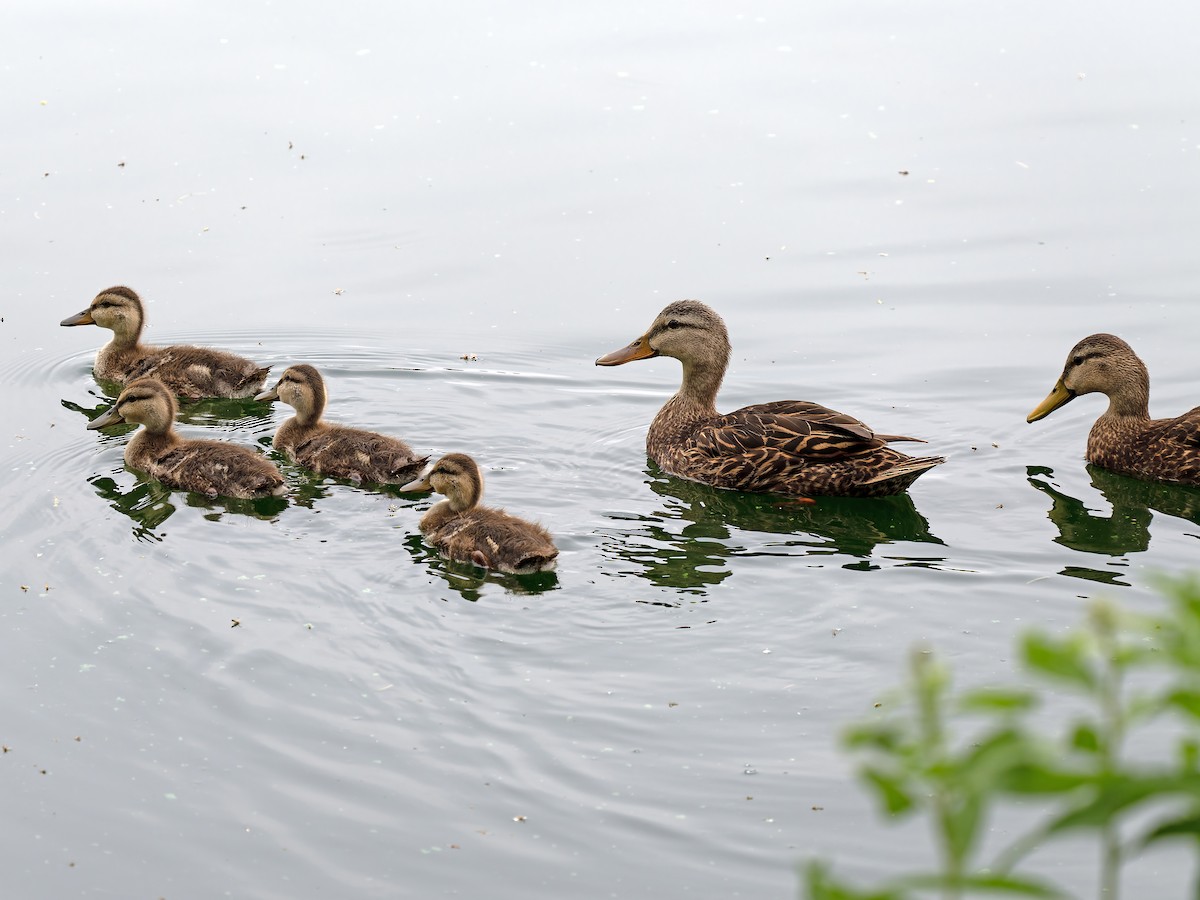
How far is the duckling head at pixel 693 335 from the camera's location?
8688 millimetres

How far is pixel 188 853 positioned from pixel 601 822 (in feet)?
4.26

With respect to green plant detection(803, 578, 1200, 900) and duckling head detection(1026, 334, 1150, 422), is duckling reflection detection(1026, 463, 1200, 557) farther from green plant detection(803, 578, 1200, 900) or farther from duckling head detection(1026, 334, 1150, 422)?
green plant detection(803, 578, 1200, 900)

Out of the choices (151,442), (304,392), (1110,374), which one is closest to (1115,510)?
(1110,374)

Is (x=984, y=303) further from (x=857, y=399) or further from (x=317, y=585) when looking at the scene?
(x=317, y=585)

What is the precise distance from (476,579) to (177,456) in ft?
7.19

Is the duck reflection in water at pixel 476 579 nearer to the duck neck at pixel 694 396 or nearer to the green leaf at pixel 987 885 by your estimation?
the duck neck at pixel 694 396

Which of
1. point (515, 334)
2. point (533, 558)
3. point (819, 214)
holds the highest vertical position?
point (819, 214)

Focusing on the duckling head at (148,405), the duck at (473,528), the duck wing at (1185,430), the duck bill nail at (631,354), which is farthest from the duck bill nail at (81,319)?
the duck wing at (1185,430)

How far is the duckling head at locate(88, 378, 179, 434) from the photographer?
833 centimetres

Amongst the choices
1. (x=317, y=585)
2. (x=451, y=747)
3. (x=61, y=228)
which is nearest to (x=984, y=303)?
(x=317, y=585)

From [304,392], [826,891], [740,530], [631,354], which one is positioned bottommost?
[740,530]

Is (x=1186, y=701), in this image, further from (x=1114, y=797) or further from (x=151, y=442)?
(x=151, y=442)

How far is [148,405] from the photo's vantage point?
833 cm

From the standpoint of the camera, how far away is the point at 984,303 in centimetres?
1013
